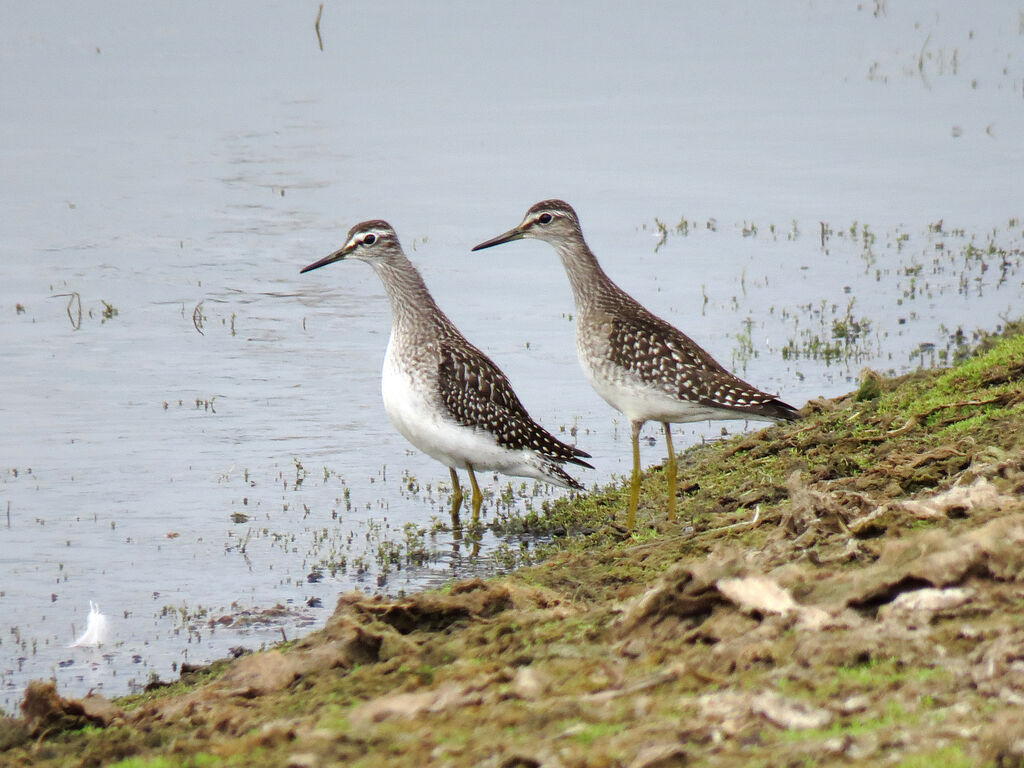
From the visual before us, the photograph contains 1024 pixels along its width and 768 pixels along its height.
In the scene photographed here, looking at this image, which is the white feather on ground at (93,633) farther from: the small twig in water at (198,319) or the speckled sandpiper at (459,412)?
the small twig in water at (198,319)

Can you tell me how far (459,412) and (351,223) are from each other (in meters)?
9.50

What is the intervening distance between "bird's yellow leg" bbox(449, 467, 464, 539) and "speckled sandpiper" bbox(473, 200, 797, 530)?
1.46 metres

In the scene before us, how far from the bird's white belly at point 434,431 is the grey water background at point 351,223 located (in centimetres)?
66

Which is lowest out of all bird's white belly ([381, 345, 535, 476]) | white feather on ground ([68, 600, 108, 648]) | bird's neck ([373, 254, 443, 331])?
white feather on ground ([68, 600, 108, 648])

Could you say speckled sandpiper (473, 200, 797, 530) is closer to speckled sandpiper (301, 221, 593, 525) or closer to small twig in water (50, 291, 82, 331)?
speckled sandpiper (301, 221, 593, 525)

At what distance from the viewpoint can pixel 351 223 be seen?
2020cm

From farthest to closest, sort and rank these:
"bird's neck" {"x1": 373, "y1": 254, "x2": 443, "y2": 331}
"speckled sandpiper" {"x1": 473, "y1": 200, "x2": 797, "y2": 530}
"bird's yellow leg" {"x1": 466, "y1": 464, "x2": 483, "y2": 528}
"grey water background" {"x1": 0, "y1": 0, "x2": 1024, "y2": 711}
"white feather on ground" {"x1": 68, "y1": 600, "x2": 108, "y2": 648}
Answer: "bird's neck" {"x1": 373, "y1": 254, "x2": 443, "y2": 331} → "bird's yellow leg" {"x1": 466, "y1": 464, "x2": 483, "y2": 528} → "grey water background" {"x1": 0, "y1": 0, "x2": 1024, "y2": 711} → "speckled sandpiper" {"x1": 473, "y1": 200, "x2": 797, "y2": 530} → "white feather on ground" {"x1": 68, "y1": 600, "x2": 108, "y2": 648}

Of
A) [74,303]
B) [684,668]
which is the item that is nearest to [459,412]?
[684,668]

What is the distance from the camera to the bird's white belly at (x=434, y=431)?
1120 centimetres

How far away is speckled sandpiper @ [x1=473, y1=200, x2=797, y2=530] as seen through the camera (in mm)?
10523

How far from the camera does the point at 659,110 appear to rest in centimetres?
2669

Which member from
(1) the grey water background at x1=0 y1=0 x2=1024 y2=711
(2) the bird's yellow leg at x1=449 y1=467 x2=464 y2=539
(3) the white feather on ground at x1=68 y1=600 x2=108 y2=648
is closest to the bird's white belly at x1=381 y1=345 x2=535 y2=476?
(2) the bird's yellow leg at x1=449 y1=467 x2=464 y2=539

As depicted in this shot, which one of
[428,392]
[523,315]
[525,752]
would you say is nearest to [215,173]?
[523,315]

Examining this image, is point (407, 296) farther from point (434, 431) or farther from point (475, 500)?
point (475, 500)
